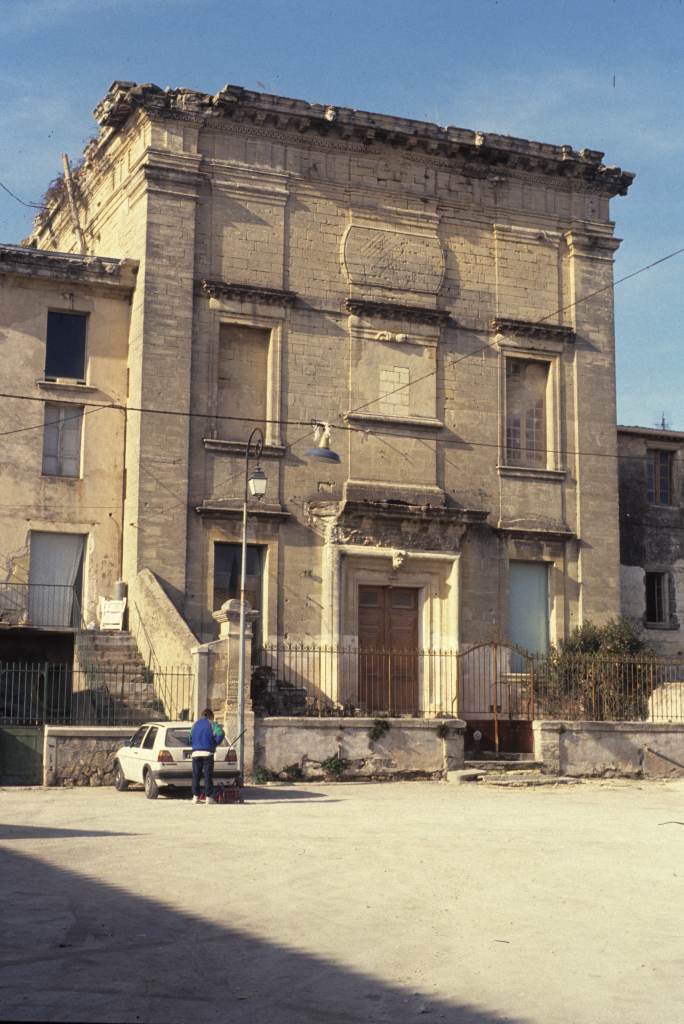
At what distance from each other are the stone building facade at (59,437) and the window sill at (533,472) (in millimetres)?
8709

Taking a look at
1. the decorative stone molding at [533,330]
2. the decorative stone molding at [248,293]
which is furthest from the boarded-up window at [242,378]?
the decorative stone molding at [533,330]

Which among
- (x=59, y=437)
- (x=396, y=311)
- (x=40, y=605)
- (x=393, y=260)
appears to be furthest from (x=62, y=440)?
(x=393, y=260)

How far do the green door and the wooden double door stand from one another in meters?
7.26

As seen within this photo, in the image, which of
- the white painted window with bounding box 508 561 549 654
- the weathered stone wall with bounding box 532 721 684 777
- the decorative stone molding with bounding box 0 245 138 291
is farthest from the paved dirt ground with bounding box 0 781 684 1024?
the decorative stone molding with bounding box 0 245 138 291

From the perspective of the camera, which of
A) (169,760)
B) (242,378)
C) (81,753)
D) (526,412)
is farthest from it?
(526,412)

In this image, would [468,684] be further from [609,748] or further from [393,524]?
[609,748]

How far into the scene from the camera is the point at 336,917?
10.3 meters

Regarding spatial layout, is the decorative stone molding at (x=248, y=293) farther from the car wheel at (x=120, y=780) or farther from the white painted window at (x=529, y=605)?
the car wheel at (x=120, y=780)

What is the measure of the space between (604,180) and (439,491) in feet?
29.9

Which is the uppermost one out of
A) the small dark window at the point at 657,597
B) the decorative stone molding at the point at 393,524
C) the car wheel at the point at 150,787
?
the decorative stone molding at the point at 393,524

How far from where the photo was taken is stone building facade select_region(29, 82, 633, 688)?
28.3m

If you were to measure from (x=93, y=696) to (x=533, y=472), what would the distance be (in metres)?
11.8

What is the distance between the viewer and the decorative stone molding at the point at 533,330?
3111cm

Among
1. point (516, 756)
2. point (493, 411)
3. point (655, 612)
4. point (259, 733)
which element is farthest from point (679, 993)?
point (655, 612)
